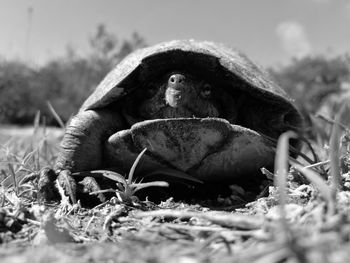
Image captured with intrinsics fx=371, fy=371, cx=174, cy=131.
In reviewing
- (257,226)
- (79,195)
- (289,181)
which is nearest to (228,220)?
(257,226)

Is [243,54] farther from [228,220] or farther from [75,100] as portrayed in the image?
[75,100]

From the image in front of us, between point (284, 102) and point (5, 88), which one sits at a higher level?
point (5, 88)

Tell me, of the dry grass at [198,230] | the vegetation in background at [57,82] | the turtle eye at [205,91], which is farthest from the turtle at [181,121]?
the vegetation in background at [57,82]

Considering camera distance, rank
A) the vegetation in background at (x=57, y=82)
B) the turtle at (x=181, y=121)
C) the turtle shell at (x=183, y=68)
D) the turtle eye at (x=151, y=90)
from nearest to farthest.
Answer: the turtle at (x=181, y=121), the turtle shell at (x=183, y=68), the turtle eye at (x=151, y=90), the vegetation in background at (x=57, y=82)

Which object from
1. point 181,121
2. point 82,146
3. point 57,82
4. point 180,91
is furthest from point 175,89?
point 57,82

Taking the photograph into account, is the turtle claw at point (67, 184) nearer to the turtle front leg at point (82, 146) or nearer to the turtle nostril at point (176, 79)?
the turtle front leg at point (82, 146)

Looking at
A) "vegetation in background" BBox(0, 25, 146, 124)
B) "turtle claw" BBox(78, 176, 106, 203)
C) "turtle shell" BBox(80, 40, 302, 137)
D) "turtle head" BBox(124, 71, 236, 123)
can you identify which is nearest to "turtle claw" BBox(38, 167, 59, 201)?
"turtle claw" BBox(78, 176, 106, 203)

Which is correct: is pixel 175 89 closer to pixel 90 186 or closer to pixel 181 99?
pixel 181 99
